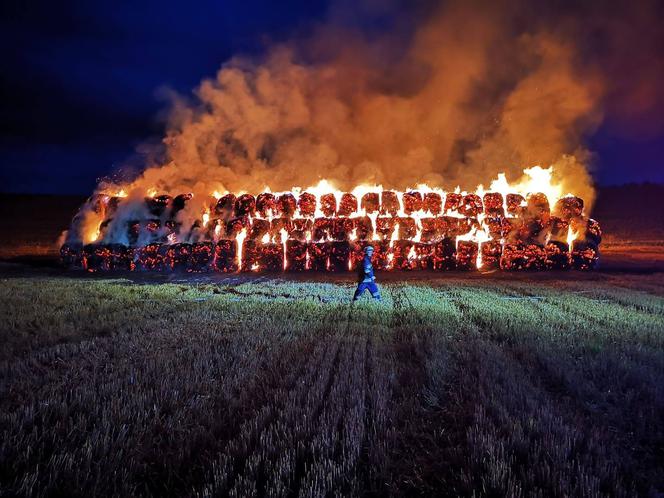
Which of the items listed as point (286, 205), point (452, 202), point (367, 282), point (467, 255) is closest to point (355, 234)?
point (286, 205)

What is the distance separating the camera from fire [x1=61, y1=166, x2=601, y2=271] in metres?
23.8

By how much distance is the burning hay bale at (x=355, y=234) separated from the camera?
23734 mm

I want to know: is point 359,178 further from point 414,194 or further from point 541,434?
point 541,434

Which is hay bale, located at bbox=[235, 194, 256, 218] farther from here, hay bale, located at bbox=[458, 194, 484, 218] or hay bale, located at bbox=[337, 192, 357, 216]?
hay bale, located at bbox=[458, 194, 484, 218]

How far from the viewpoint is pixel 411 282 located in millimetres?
19203

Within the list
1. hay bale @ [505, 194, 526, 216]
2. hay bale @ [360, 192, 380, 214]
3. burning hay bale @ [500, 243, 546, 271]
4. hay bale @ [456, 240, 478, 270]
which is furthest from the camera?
hay bale @ [360, 192, 380, 214]

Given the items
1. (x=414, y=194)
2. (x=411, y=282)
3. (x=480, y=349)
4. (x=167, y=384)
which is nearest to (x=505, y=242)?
(x=414, y=194)

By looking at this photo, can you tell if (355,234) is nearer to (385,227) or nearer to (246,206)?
(385,227)

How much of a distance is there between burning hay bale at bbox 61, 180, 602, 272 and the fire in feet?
0.17

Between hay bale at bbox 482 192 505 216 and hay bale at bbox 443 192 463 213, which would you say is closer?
hay bale at bbox 482 192 505 216

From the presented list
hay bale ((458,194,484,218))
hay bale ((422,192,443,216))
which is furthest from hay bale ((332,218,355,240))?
hay bale ((458,194,484,218))

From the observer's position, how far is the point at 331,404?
5.18 m

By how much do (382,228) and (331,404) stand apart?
1936cm

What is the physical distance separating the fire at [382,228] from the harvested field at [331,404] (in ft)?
42.3
